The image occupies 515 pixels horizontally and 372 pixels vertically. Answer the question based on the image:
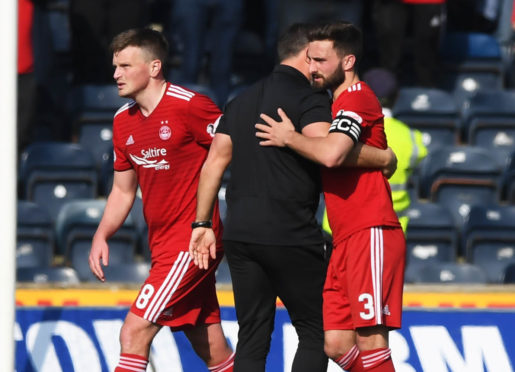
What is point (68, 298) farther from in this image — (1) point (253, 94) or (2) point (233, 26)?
(2) point (233, 26)

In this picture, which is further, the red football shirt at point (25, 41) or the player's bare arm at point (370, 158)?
the red football shirt at point (25, 41)

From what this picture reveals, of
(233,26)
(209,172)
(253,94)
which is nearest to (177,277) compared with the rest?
(209,172)

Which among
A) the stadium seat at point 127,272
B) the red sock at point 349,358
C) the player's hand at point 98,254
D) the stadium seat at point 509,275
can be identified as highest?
the player's hand at point 98,254

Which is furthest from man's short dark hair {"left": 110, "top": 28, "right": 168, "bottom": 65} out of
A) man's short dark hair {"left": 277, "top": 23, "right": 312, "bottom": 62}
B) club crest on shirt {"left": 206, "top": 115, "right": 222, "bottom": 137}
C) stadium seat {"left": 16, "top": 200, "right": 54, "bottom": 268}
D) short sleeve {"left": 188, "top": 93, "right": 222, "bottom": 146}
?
stadium seat {"left": 16, "top": 200, "right": 54, "bottom": 268}

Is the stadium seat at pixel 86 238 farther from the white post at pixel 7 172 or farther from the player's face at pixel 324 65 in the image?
the white post at pixel 7 172

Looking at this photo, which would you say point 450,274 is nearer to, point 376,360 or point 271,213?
point 376,360

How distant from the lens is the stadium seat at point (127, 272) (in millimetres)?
7923

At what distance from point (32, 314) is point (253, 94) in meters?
2.14

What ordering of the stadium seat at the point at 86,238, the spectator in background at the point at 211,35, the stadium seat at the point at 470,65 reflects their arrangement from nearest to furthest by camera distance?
the stadium seat at the point at 86,238 → the spectator in background at the point at 211,35 → the stadium seat at the point at 470,65

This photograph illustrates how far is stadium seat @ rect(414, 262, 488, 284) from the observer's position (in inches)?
316

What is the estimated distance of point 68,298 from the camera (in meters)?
6.80

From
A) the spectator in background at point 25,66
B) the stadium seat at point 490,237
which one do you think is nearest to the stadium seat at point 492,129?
the stadium seat at point 490,237

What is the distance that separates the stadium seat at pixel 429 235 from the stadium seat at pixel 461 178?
0.45 m

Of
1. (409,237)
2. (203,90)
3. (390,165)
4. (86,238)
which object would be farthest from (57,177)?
(390,165)
